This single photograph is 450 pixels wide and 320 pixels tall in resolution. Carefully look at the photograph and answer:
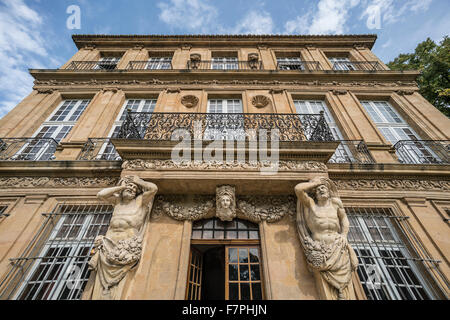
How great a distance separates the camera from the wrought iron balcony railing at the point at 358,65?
8898 mm

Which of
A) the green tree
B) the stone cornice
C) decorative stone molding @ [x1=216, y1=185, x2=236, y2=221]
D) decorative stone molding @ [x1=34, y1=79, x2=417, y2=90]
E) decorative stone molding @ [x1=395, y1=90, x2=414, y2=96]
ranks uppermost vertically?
the stone cornice

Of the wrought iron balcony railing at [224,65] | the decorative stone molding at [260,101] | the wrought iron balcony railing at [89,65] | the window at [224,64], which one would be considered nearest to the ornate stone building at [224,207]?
the decorative stone molding at [260,101]

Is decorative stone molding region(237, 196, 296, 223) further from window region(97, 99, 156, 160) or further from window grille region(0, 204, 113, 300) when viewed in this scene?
window region(97, 99, 156, 160)

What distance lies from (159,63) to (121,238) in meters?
9.11

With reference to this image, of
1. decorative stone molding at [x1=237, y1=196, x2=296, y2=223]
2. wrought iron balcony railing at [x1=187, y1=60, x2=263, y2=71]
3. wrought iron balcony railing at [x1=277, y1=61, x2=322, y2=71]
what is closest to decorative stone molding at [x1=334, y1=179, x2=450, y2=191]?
decorative stone molding at [x1=237, y1=196, x2=296, y2=223]

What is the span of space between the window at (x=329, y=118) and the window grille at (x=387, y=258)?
1.62 metres

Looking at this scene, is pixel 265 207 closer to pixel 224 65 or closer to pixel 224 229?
pixel 224 229

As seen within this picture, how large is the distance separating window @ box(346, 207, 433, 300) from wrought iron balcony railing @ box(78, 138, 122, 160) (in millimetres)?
6960

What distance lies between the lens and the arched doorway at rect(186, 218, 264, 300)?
13.3ft

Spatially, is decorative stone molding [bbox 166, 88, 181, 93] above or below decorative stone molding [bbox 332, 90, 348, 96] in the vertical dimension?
above

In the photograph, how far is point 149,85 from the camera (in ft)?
26.6

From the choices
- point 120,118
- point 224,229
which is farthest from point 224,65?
point 224,229

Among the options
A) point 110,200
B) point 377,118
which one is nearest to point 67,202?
point 110,200
